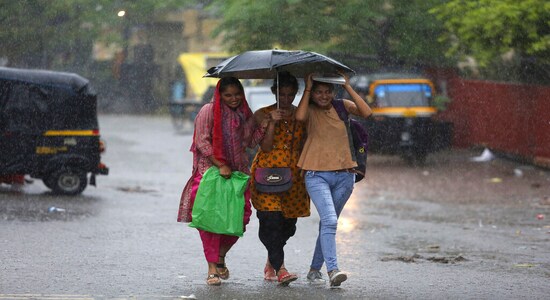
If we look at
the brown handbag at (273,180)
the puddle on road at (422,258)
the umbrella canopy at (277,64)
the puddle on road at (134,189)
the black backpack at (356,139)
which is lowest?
the puddle on road at (134,189)

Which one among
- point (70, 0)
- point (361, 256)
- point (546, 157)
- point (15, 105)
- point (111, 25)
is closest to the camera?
point (361, 256)

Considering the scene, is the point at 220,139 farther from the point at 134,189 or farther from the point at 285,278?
the point at 134,189

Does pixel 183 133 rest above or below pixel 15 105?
below

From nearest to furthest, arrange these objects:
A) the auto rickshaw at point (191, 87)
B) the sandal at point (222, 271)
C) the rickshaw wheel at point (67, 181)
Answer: the sandal at point (222, 271) → the rickshaw wheel at point (67, 181) → the auto rickshaw at point (191, 87)

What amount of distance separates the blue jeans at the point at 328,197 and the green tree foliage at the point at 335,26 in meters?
18.0

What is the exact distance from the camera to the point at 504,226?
1432 cm

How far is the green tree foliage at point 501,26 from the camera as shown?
20.9 meters

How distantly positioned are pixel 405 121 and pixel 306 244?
1269cm

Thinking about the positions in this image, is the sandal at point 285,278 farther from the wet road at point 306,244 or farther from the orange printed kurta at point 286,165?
the orange printed kurta at point 286,165

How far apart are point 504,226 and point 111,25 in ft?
91.5

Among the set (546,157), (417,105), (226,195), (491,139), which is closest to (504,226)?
A: (226,195)

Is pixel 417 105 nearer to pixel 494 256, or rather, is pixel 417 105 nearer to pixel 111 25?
pixel 494 256

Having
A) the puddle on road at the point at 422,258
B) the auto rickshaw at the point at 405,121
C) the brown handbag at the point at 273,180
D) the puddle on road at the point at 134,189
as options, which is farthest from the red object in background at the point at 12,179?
the brown handbag at the point at 273,180

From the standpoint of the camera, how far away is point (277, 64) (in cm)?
831
